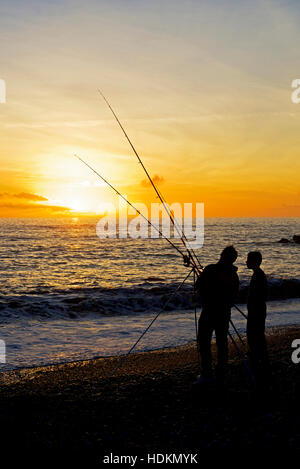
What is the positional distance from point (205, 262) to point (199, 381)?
89.1 feet

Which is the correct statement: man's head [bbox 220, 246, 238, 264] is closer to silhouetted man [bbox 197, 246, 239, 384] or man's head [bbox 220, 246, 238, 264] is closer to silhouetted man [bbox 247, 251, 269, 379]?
silhouetted man [bbox 197, 246, 239, 384]

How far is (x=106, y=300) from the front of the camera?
16312 mm

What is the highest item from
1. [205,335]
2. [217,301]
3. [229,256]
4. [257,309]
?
[229,256]

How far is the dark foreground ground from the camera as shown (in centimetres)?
415

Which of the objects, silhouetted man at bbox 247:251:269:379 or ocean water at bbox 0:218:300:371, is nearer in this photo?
silhouetted man at bbox 247:251:269:379

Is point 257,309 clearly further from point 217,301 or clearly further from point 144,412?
point 144,412

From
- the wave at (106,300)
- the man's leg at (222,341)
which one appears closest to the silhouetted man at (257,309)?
the man's leg at (222,341)

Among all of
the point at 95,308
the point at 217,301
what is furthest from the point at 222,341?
the point at 95,308

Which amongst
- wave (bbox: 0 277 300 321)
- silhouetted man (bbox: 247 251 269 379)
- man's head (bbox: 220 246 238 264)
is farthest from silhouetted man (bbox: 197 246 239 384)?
wave (bbox: 0 277 300 321)

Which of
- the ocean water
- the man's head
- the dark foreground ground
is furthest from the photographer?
the ocean water

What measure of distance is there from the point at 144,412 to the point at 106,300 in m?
11.5

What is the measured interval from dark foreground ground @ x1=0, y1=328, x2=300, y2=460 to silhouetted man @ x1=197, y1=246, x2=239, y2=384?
1.81 ft

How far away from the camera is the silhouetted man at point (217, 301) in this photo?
5332 millimetres

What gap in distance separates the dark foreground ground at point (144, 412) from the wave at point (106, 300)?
7376 mm
